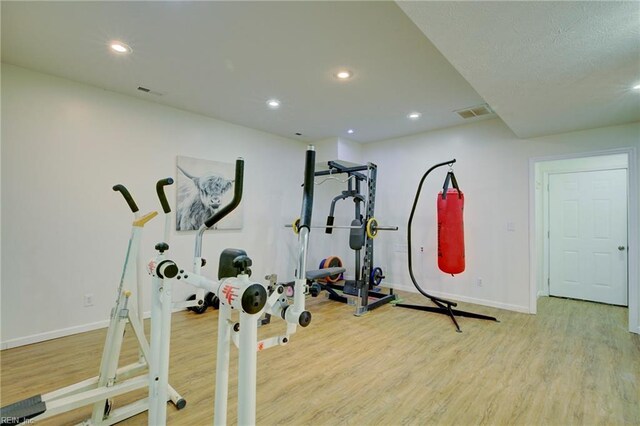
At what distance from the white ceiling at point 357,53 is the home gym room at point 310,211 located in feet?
0.06

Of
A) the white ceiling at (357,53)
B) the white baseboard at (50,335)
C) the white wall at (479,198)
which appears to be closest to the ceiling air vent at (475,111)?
the white ceiling at (357,53)

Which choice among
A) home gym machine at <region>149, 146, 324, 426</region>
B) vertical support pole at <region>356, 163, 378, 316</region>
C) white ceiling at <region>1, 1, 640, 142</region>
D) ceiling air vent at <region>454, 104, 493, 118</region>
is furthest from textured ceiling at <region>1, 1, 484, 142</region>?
home gym machine at <region>149, 146, 324, 426</region>

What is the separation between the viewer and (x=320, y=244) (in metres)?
6.04

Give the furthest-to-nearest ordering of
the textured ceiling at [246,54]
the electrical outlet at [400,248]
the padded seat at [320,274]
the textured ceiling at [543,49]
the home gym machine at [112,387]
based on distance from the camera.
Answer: the electrical outlet at [400,248] → the padded seat at [320,274] → the textured ceiling at [246,54] → the textured ceiling at [543,49] → the home gym machine at [112,387]

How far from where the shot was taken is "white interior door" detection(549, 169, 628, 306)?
14.6 ft

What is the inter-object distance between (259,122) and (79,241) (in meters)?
2.69

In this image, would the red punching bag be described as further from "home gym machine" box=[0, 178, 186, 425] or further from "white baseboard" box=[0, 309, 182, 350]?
"white baseboard" box=[0, 309, 182, 350]

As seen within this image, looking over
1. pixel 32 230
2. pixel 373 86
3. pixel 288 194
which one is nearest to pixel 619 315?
pixel 373 86

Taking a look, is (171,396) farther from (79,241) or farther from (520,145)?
(520,145)

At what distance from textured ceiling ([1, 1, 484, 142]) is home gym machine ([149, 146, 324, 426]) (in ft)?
4.59

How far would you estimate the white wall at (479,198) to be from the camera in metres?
4.05

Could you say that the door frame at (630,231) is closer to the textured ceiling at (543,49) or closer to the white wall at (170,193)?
the white wall at (170,193)

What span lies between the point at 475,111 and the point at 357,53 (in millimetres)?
2241

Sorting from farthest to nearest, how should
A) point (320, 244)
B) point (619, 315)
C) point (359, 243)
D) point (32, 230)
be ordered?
1. point (320, 244)
2. point (359, 243)
3. point (619, 315)
4. point (32, 230)
